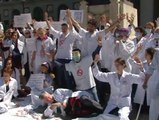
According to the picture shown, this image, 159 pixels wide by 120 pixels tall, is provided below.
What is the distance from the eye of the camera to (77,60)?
8.99 meters

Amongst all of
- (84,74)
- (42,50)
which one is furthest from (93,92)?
(42,50)

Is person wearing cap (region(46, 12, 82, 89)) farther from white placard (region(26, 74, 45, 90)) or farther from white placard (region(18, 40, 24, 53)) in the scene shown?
white placard (region(18, 40, 24, 53))

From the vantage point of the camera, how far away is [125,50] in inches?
350

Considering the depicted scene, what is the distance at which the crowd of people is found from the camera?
7.91 metres

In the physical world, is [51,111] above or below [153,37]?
below

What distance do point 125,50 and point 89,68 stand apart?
88 cm

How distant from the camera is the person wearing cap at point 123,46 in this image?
868cm

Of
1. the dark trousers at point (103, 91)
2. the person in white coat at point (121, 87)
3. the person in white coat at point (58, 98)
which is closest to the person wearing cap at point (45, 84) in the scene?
the person in white coat at point (58, 98)

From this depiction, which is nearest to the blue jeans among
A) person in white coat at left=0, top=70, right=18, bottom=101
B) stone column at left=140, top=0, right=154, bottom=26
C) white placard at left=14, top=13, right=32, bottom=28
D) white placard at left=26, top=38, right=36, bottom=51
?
person in white coat at left=0, top=70, right=18, bottom=101

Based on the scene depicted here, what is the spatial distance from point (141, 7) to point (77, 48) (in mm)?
24422

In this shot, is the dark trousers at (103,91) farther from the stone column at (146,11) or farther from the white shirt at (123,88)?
the stone column at (146,11)

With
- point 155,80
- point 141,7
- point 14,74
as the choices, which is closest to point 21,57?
point 14,74

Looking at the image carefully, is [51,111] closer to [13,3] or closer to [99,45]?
[99,45]

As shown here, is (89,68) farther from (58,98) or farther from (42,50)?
(42,50)
